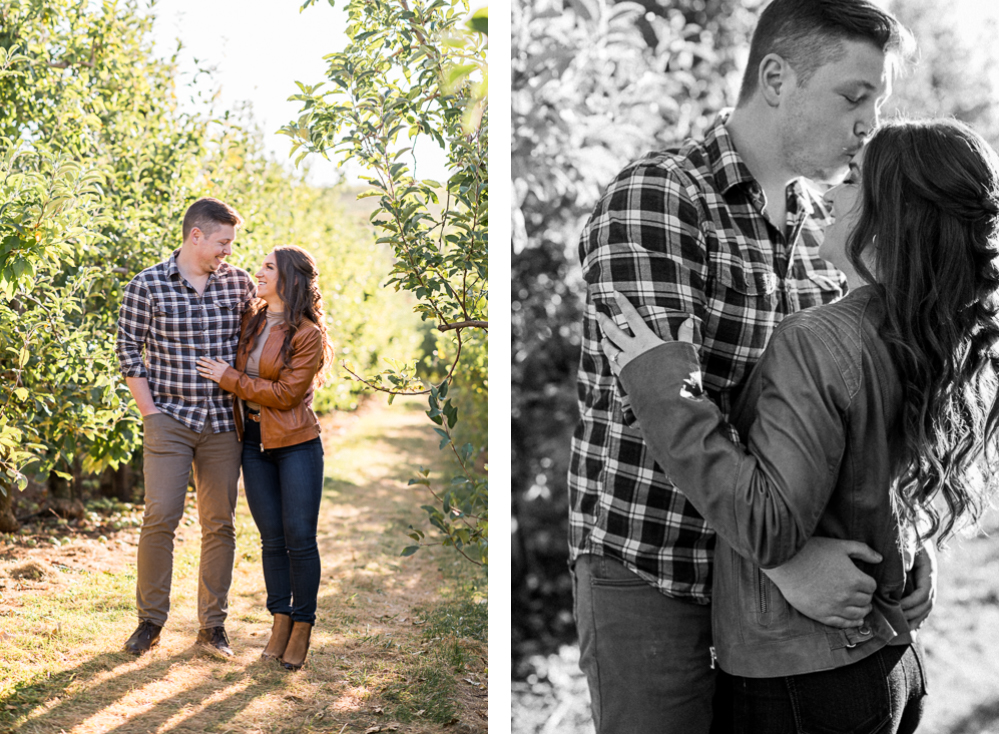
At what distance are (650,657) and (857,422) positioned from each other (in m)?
0.75

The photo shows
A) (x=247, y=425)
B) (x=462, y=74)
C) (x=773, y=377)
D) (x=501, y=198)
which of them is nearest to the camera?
(x=773, y=377)

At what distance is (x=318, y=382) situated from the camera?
11.4 ft

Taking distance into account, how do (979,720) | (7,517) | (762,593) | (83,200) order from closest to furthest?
(762,593), (979,720), (83,200), (7,517)

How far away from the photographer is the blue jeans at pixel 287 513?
133 inches

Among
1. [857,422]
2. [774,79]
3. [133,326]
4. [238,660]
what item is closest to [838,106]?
[774,79]

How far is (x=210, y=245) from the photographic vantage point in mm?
3410

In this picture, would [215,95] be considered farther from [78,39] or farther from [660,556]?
[660,556]

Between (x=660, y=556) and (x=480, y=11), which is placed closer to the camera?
(x=660, y=556)

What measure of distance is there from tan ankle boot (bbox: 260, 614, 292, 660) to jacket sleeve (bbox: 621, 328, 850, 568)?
226 cm

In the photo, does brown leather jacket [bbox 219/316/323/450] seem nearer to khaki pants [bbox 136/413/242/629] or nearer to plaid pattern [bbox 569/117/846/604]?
khaki pants [bbox 136/413/242/629]

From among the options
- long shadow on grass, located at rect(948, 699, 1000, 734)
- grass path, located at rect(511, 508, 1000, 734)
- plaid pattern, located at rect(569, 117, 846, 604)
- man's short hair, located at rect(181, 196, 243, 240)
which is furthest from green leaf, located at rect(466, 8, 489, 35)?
long shadow on grass, located at rect(948, 699, 1000, 734)

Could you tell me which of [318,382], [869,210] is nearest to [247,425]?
[318,382]

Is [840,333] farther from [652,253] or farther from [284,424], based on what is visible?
[284,424]

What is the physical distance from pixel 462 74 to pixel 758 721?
2.21m
